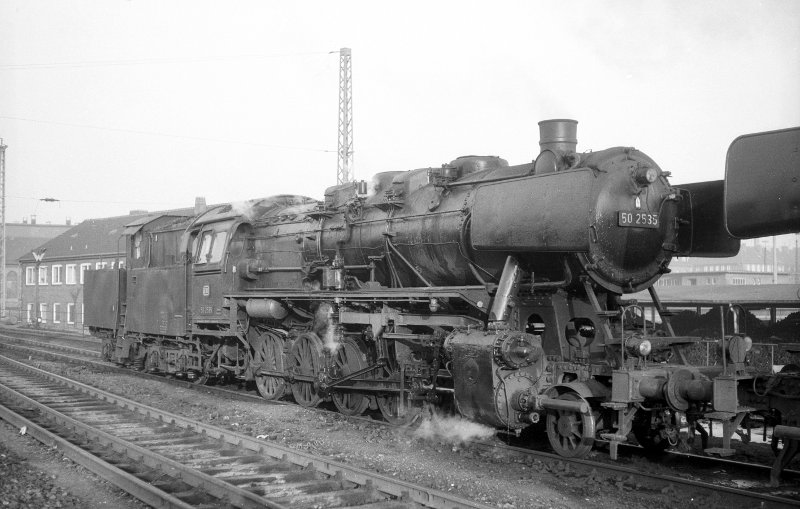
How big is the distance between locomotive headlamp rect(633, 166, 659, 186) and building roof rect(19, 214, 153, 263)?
4002 centimetres

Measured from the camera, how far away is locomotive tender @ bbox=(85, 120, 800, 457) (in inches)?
316

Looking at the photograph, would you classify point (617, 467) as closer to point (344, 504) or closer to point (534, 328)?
point (534, 328)

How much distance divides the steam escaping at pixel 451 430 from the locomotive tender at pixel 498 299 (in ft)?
1.13

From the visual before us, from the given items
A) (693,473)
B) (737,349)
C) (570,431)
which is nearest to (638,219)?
(737,349)

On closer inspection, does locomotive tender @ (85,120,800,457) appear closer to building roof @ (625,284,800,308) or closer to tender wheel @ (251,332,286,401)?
tender wheel @ (251,332,286,401)

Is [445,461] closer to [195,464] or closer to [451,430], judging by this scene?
[451,430]

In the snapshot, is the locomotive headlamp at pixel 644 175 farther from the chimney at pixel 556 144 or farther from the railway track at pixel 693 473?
the railway track at pixel 693 473

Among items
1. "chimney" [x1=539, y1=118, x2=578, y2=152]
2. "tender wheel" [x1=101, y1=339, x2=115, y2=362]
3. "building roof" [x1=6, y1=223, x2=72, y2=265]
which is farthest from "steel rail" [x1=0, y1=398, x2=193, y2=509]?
"building roof" [x1=6, y1=223, x2=72, y2=265]

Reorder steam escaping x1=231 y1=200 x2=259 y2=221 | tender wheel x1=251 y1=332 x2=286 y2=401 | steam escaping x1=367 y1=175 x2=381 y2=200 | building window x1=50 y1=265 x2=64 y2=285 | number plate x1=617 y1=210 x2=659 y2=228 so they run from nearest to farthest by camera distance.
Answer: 1. number plate x1=617 y1=210 x2=659 y2=228
2. steam escaping x1=367 y1=175 x2=381 y2=200
3. tender wheel x1=251 y1=332 x2=286 y2=401
4. steam escaping x1=231 y1=200 x2=259 y2=221
5. building window x1=50 y1=265 x2=64 y2=285

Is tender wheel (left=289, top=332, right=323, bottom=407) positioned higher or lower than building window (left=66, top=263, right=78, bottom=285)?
lower

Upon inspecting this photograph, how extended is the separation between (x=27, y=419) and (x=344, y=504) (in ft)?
23.0

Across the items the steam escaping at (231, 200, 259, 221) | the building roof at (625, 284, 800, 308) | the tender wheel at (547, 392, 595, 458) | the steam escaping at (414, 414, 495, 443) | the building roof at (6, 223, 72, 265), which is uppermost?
the building roof at (6, 223, 72, 265)

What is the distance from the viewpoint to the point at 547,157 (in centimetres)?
882

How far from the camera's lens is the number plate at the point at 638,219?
8.21 m
